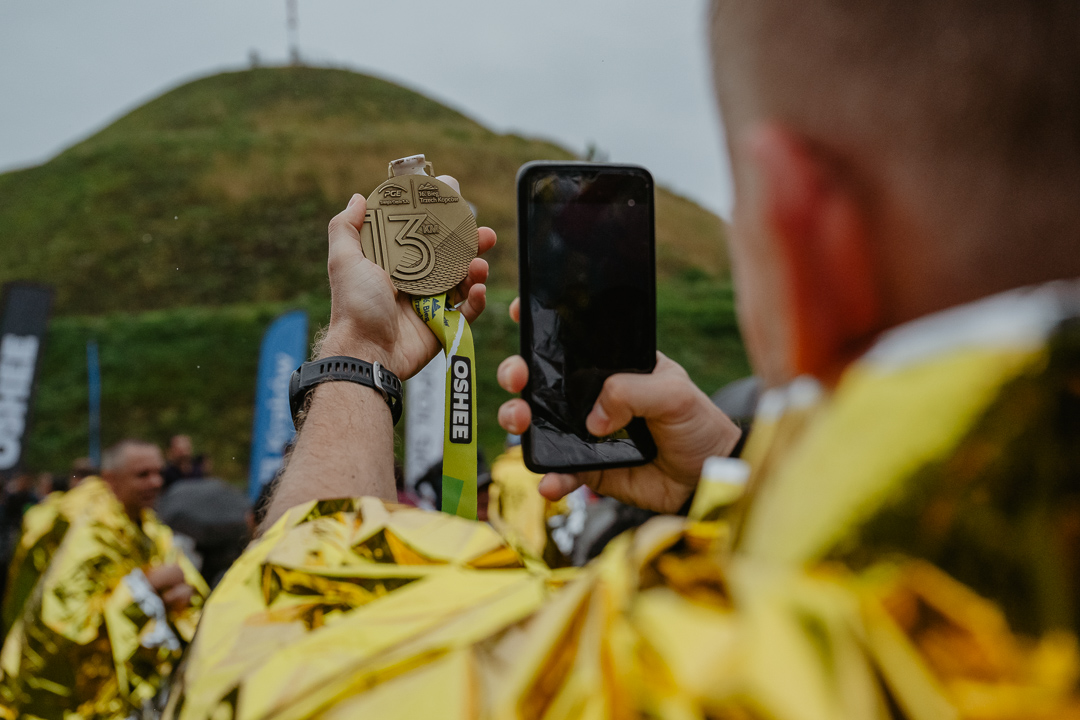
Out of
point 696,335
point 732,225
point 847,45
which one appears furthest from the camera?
point 696,335

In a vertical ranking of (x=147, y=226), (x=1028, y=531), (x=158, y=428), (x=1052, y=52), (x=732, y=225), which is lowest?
(x=158, y=428)

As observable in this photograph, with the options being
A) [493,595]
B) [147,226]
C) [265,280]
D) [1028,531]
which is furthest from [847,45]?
[147,226]

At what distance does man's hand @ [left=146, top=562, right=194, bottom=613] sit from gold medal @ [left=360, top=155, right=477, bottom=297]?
2.35 metres

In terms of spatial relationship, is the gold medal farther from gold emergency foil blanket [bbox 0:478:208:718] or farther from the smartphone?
gold emergency foil blanket [bbox 0:478:208:718]

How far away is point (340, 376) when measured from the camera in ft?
3.77

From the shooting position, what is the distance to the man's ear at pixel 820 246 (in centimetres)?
54

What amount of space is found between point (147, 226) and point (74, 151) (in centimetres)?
737

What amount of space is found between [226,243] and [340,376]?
19848 millimetres

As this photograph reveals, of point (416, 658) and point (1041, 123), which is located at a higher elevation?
point (1041, 123)

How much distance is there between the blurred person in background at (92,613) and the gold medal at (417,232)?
87.3 inches

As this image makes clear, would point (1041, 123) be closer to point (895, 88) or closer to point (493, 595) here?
point (895, 88)

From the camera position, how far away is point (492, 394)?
13656 millimetres

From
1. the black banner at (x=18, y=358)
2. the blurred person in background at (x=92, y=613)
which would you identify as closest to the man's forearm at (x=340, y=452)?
the blurred person in background at (x=92, y=613)

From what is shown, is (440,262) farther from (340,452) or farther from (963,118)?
(963,118)
